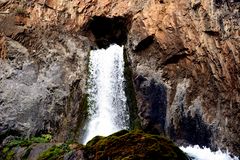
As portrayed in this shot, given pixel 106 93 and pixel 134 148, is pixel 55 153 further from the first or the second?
pixel 106 93

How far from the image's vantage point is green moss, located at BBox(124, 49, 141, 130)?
20.3 metres

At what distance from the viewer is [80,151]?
790 centimetres

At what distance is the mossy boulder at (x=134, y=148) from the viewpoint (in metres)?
7.07

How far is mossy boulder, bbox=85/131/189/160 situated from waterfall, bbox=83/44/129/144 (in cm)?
1135

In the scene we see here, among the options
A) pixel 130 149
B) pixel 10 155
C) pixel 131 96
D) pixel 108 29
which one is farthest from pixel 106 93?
pixel 130 149

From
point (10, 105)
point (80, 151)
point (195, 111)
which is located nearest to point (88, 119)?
point (10, 105)

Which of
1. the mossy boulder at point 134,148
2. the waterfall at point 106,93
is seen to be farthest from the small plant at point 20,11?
the mossy boulder at point 134,148

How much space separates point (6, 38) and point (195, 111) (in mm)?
11561

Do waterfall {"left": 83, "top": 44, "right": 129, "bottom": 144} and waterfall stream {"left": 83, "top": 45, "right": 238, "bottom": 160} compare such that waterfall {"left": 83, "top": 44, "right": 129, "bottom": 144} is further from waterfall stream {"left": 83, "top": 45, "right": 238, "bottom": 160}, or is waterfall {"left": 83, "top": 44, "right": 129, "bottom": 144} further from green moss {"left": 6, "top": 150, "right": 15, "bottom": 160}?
green moss {"left": 6, "top": 150, "right": 15, "bottom": 160}

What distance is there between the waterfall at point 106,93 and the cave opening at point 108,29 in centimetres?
183

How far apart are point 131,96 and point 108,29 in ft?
21.1

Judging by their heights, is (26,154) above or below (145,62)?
below

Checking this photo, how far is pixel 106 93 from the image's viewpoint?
21219mm

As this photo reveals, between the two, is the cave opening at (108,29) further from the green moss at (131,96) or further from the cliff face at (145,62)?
the green moss at (131,96)
